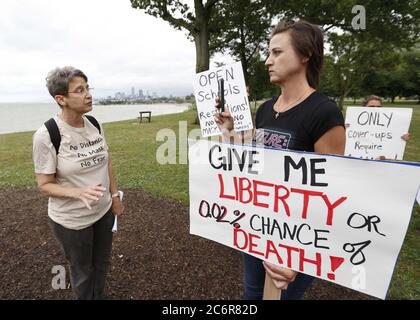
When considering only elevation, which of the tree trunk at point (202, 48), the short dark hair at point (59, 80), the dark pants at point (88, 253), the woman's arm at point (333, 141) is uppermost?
the tree trunk at point (202, 48)

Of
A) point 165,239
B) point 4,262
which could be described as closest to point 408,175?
point 165,239

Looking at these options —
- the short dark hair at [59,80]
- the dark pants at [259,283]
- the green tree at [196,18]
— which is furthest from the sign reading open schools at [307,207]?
the green tree at [196,18]

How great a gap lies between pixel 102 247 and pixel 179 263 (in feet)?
3.61

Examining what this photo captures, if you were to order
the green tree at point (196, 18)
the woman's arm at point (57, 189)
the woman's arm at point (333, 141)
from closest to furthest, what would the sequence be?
the woman's arm at point (333, 141), the woman's arm at point (57, 189), the green tree at point (196, 18)

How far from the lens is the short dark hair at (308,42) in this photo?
5.33 ft

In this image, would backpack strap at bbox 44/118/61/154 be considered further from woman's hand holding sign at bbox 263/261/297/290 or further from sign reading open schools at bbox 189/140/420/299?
woman's hand holding sign at bbox 263/261/297/290

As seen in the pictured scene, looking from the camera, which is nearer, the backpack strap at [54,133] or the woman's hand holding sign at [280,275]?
the woman's hand holding sign at [280,275]

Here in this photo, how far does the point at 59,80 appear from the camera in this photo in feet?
6.81

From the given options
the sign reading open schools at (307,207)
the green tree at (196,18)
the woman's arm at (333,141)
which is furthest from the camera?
the green tree at (196,18)

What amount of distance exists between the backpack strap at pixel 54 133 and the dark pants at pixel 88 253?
68cm

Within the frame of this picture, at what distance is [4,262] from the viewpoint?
3363mm

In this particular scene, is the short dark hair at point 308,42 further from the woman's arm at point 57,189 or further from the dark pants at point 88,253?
the dark pants at point 88,253

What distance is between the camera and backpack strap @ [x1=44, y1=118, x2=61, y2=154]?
6.61 ft

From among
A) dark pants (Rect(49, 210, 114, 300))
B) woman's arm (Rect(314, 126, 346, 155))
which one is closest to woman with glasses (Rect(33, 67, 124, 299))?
dark pants (Rect(49, 210, 114, 300))
